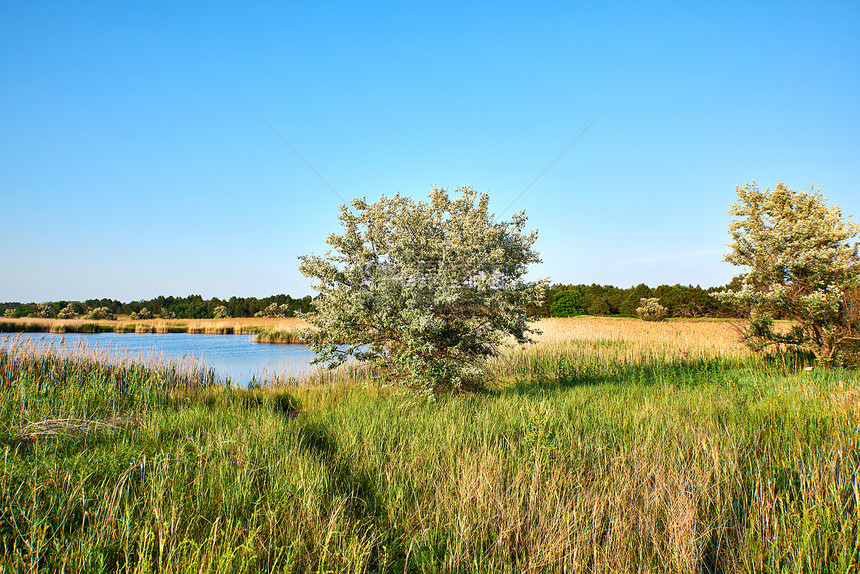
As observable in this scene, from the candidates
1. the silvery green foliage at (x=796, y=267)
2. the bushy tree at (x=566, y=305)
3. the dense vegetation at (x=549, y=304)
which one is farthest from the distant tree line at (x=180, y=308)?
the silvery green foliage at (x=796, y=267)

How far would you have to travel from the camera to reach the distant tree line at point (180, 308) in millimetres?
60562

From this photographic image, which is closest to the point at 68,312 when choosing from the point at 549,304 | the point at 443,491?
the point at 549,304

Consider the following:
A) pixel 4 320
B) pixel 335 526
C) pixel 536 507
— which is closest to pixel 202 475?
pixel 335 526

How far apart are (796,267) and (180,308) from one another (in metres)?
80.5

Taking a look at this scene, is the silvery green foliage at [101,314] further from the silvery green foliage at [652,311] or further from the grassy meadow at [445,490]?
the silvery green foliage at [652,311]

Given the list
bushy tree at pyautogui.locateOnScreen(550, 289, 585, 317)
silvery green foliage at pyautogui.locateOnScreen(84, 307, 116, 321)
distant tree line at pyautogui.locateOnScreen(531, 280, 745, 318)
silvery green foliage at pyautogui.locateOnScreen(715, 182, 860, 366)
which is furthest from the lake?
silvery green foliage at pyautogui.locateOnScreen(84, 307, 116, 321)

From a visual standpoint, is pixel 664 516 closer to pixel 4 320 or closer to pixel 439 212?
pixel 439 212

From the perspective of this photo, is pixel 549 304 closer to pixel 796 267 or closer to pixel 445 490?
pixel 796 267

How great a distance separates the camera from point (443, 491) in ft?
12.6

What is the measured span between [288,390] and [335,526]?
27.2 feet

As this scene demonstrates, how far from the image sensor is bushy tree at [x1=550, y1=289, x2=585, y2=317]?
5647 cm

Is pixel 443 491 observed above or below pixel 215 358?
above

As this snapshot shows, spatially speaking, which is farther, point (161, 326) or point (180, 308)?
point (180, 308)

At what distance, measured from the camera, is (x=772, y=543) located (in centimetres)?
299
